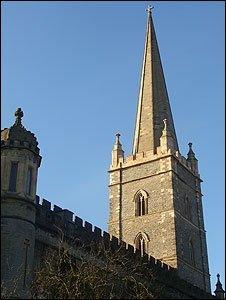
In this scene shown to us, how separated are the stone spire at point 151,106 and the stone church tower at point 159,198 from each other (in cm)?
7

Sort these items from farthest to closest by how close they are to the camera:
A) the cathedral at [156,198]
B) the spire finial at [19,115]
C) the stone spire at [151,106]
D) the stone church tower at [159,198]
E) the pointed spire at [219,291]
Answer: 1. the stone spire at [151,106]
2. the stone church tower at [159,198]
3. the pointed spire at [219,291]
4. the cathedral at [156,198]
5. the spire finial at [19,115]

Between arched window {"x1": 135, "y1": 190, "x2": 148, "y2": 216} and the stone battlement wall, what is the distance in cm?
739

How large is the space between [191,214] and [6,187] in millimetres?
22276

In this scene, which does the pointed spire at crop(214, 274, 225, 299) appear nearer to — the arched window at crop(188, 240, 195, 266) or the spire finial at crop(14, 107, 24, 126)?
the arched window at crop(188, 240, 195, 266)

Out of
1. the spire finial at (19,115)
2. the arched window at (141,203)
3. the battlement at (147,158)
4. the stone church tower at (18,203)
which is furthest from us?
the battlement at (147,158)

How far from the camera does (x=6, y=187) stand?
61.7 ft

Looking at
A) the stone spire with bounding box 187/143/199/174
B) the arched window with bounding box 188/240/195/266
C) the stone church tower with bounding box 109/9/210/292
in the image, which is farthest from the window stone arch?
the stone spire with bounding box 187/143/199/174

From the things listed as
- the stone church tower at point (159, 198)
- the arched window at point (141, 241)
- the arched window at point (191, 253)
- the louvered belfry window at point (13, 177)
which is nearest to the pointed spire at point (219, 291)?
the stone church tower at point (159, 198)

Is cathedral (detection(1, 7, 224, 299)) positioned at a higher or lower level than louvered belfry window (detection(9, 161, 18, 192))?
higher

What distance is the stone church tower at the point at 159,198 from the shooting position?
35375 millimetres

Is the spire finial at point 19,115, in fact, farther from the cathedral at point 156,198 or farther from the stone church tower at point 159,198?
the stone church tower at point 159,198

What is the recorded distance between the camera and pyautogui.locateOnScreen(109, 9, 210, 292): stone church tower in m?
35.4

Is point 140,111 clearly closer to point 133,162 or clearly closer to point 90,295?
point 133,162

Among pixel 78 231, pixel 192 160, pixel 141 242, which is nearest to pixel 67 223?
pixel 78 231
